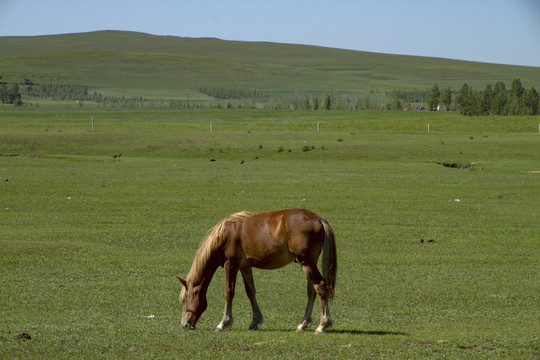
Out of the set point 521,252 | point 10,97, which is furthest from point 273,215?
point 10,97

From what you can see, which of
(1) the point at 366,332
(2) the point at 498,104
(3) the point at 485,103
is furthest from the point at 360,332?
(2) the point at 498,104

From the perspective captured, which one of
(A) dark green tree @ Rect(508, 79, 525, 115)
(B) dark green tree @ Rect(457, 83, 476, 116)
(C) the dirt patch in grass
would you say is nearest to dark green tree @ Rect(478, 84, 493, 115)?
(B) dark green tree @ Rect(457, 83, 476, 116)

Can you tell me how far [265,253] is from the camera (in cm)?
984

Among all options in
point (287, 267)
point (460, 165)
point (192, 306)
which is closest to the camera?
point (192, 306)

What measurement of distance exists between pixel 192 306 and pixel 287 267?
21.9 feet

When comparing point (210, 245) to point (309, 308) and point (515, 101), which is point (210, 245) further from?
point (515, 101)

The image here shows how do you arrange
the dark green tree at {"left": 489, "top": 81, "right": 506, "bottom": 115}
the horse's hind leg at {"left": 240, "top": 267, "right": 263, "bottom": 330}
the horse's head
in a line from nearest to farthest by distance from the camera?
1. the horse's head
2. the horse's hind leg at {"left": 240, "top": 267, "right": 263, "bottom": 330}
3. the dark green tree at {"left": 489, "top": 81, "right": 506, "bottom": 115}

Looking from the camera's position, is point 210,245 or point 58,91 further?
point 58,91

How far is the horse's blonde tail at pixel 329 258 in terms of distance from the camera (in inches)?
381

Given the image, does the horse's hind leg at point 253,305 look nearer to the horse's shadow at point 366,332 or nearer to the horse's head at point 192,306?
the horse's head at point 192,306

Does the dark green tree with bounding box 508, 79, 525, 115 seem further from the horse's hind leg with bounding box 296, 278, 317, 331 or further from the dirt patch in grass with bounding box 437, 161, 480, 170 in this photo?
the horse's hind leg with bounding box 296, 278, 317, 331

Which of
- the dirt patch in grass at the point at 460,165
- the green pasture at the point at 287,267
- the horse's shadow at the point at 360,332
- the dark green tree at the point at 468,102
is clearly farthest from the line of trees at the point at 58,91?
the horse's shadow at the point at 360,332

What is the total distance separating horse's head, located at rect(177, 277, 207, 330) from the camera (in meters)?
10.2

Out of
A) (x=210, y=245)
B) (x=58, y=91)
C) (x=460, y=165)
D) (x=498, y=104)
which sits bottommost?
(x=460, y=165)
